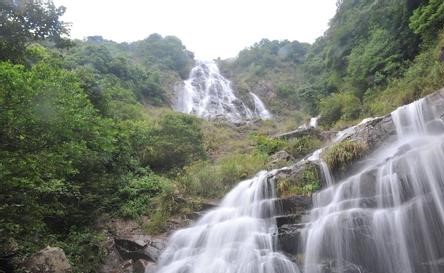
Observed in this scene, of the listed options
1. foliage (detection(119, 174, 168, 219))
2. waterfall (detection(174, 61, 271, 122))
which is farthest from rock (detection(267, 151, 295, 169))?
waterfall (detection(174, 61, 271, 122))

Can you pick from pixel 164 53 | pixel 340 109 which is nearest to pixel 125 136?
pixel 340 109

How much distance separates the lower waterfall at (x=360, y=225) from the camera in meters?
8.39

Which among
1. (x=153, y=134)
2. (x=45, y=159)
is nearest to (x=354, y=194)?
(x=45, y=159)

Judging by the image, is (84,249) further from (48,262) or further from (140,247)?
(48,262)

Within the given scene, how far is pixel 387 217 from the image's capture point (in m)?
8.94

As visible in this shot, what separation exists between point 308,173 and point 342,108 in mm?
8780

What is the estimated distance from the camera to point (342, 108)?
2033cm

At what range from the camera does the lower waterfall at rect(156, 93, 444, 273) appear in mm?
8391

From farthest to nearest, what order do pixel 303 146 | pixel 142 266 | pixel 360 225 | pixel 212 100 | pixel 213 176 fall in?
1. pixel 212 100
2. pixel 303 146
3. pixel 213 176
4. pixel 142 266
5. pixel 360 225

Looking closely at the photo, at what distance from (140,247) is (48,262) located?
3124 mm

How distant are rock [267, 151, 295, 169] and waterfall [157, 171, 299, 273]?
2.68 metres

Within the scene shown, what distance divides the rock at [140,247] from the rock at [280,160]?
5725mm

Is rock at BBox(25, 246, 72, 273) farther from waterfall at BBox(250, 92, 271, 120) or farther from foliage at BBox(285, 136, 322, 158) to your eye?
waterfall at BBox(250, 92, 271, 120)

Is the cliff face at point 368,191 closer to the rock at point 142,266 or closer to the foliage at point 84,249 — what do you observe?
the rock at point 142,266
